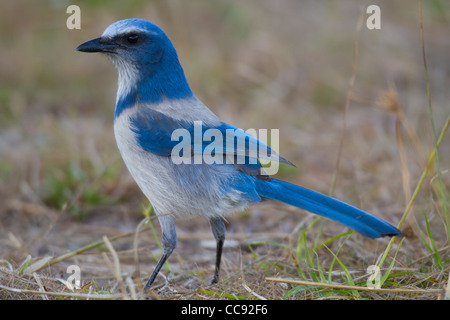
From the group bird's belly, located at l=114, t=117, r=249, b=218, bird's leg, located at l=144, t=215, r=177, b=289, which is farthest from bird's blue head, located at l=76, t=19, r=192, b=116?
bird's leg, located at l=144, t=215, r=177, b=289

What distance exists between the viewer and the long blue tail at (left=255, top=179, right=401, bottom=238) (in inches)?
120

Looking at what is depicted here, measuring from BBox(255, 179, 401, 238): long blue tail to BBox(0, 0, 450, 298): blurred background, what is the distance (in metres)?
0.54

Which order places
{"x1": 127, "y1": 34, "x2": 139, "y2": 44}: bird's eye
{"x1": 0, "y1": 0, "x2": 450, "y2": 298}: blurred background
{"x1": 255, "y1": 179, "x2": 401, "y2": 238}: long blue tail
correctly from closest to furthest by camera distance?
{"x1": 255, "y1": 179, "x2": 401, "y2": 238}: long blue tail < {"x1": 127, "y1": 34, "x2": 139, "y2": 44}: bird's eye < {"x1": 0, "y1": 0, "x2": 450, "y2": 298}: blurred background

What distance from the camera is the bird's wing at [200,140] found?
327 centimetres

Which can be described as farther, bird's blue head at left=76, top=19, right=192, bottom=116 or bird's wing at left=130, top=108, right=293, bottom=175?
bird's blue head at left=76, top=19, right=192, bottom=116

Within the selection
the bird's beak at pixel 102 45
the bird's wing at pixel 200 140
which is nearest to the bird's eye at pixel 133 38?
the bird's beak at pixel 102 45

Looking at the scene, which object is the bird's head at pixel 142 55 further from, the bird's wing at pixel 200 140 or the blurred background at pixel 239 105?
the blurred background at pixel 239 105

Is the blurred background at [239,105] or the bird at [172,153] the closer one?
the bird at [172,153]

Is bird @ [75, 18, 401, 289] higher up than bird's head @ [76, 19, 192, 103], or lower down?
lower down

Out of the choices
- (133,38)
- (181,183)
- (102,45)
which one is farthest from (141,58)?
(181,183)

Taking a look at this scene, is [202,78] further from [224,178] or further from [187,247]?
[224,178]

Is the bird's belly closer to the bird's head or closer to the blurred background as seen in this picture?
the bird's head

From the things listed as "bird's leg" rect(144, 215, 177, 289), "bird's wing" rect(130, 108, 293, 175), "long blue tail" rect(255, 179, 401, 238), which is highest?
"bird's wing" rect(130, 108, 293, 175)

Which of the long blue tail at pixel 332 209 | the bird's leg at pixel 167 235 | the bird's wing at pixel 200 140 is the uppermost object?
the bird's wing at pixel 200 140
